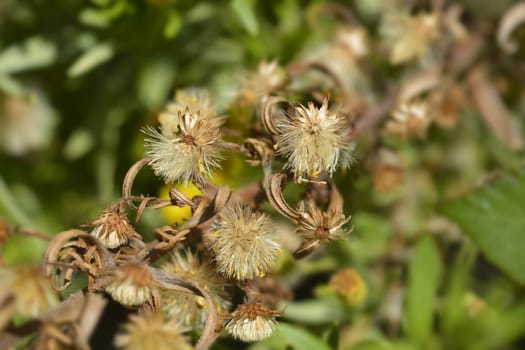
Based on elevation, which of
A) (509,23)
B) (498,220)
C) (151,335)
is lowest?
(151,335)

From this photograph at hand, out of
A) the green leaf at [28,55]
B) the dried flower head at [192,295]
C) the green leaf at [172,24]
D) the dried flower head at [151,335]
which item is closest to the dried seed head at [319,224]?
the dried flower head at [192,295]

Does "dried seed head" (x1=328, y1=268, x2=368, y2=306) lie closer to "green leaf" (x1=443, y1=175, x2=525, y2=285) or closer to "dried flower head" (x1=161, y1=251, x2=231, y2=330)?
"green leaf" (x1=443, y1=175, x2=525, y2=285)

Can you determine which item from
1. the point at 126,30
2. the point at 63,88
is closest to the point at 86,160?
the point at 63,88

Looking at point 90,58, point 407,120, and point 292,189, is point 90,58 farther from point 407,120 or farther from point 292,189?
point 407,120

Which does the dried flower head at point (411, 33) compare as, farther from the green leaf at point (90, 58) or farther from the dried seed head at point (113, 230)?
the dried seed head at point (113, 230)

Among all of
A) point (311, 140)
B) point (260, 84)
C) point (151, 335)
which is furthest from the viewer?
point (260, 84)

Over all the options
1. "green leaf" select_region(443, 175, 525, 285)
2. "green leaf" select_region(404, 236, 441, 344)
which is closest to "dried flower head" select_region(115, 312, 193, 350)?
"green leaf" select_region(404, 236, 441, 344)

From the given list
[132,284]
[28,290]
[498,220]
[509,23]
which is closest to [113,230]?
[132,284]
